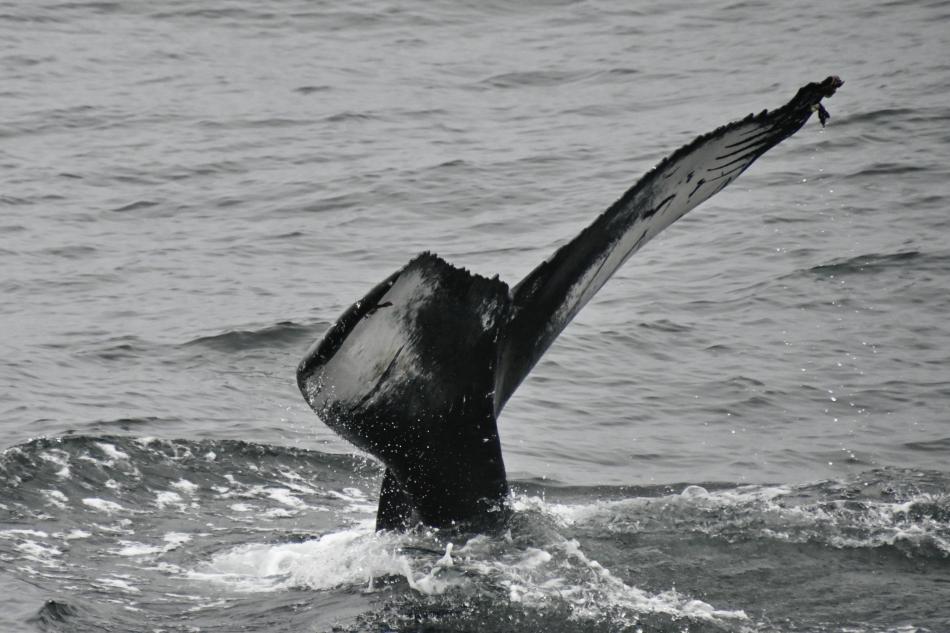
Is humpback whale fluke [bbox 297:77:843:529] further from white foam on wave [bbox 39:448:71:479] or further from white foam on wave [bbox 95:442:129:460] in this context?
white foam on wave [bbox 95:442:129:460]

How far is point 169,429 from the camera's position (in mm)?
7965

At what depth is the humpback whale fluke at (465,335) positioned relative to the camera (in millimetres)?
4387

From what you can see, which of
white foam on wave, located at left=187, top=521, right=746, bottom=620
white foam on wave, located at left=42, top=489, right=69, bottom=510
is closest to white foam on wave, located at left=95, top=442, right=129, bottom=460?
white foam on wave, located at left=42, top=489, right=69, bottom=510

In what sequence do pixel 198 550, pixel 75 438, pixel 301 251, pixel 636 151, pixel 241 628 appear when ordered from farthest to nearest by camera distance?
pixel 636 151 → pixel 301 251 → pixel 75 438 → pixel 198 550 → pixel 241 628

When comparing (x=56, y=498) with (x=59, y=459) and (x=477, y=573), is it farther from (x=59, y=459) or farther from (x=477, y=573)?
(x=477, y=573)

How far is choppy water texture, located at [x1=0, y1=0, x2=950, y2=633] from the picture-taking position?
5.44m

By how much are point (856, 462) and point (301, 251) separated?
5.55 m

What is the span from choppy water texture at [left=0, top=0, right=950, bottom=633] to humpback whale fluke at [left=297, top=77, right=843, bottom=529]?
1.94 feet

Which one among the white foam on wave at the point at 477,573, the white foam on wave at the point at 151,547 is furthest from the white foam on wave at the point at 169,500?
the white foam on wave at the point at 477,573

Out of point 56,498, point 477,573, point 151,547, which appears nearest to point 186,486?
point 56,498

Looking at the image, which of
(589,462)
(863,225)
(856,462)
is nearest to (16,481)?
(589,462)

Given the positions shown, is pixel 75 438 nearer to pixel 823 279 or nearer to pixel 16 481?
pixel 16 481

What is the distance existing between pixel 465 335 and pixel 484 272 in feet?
21.5

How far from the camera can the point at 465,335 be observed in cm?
459
